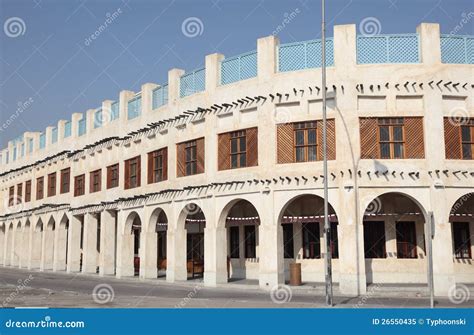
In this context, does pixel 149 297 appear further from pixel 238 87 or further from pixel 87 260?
pixel 87 260

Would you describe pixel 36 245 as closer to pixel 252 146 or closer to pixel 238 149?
pixel 238 149

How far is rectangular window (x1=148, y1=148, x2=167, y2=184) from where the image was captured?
32219 millimetres

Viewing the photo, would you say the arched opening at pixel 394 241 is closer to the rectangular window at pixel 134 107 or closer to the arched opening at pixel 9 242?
the rectangular window at pixel 134 107

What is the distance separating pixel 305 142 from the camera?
1003 inches

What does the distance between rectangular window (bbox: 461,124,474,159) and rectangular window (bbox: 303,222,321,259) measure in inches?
330

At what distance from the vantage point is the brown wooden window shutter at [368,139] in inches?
965

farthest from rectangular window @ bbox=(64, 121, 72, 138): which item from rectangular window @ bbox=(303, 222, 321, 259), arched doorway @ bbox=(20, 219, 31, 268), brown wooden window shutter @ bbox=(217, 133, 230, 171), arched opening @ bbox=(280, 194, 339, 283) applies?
rectangular window @ bbox=(303, 222, 321, 259)

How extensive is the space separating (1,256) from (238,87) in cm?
4080

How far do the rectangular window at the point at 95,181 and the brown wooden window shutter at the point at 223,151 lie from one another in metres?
14.1

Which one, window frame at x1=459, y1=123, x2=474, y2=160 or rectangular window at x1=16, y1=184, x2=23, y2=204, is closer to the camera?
window frame at x1=459, y1=123, x2=474, y2=160

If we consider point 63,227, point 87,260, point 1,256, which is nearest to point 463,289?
point 87,260

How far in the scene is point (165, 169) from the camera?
32.0m

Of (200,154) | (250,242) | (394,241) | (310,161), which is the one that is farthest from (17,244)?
(394,241)

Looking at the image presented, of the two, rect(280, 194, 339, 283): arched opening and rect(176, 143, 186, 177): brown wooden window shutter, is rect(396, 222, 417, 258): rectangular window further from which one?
rect(176, 143, 186, 177): brown wooden window shutter
